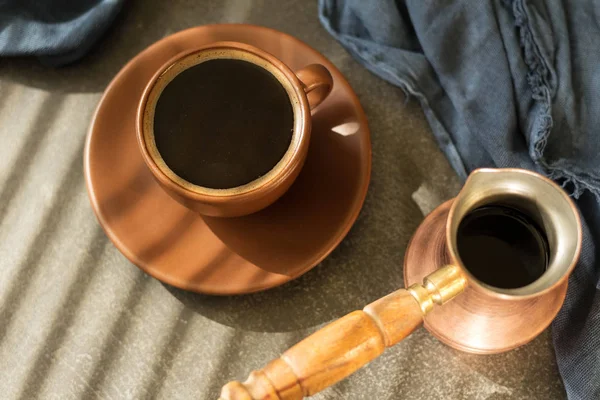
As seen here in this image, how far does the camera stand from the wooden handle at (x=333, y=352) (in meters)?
0.40

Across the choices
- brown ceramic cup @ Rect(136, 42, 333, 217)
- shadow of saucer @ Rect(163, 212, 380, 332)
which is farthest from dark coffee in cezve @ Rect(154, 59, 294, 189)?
shadow of saucer @ Rect(163, 212, 380, 332)

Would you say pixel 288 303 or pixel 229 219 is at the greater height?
pixel 229 219

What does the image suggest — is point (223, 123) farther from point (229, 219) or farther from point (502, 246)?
point (502, 246)

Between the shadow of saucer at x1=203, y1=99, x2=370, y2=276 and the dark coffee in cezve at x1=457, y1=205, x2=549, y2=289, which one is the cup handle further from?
the dark coffee in cezve at x1=457, y1=205, x2=549, y2=289

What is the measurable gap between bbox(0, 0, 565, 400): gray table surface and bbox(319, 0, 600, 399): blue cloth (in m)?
0.04

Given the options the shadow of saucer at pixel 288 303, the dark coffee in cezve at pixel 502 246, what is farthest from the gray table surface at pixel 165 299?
the dark coffee in cezve at pixel 502 246

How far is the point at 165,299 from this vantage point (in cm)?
62

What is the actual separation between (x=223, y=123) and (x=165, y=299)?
7.8 inches

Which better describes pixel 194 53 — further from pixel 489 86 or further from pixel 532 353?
pixel 532 353

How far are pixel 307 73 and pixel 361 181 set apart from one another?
4.4 inches

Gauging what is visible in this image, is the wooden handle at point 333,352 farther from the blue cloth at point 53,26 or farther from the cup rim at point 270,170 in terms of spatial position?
the blue cloth at point 53,26

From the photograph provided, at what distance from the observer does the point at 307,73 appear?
1.78ft

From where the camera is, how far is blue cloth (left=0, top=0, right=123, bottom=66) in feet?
2.18

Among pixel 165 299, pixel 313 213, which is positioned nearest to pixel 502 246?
pixel 313 213
